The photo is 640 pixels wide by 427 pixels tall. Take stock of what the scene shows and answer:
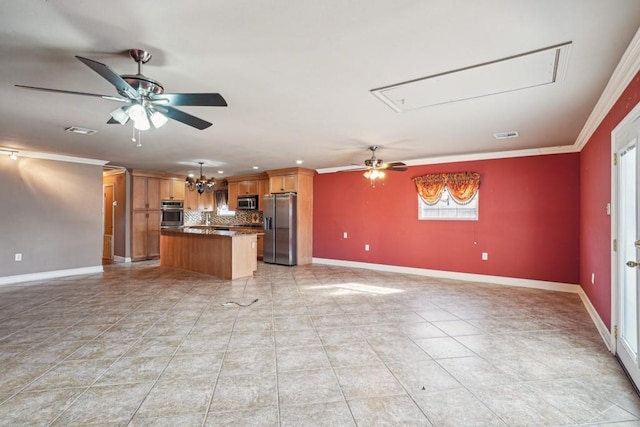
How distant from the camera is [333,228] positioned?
7.57 m

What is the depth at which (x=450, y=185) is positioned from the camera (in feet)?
19.4

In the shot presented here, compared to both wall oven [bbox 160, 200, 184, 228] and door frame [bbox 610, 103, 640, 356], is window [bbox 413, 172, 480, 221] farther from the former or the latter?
wall oven [bbox 160, 200, 184, 228]

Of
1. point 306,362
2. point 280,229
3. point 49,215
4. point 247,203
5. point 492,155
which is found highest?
point 492,155

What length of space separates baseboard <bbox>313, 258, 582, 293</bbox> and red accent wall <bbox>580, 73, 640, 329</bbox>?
527mm

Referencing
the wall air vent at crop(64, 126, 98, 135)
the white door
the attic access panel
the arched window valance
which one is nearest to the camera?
the attic access panel

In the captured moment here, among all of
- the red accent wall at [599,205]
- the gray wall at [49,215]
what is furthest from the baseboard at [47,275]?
the red accent wall at [599,205]

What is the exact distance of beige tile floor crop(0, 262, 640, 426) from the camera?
6.37 ft

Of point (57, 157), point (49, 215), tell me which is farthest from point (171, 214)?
point (57, 157)

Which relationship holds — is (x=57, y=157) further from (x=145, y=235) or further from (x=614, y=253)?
(x=614, y=253)

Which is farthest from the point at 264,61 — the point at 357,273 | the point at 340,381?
the point at 357,273

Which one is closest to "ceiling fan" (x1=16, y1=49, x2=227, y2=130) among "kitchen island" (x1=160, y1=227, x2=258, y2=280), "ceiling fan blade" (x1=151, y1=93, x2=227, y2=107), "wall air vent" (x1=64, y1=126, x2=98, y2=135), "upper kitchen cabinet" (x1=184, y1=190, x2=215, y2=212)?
"ceiling fan blade" (x1=151, y1=93, x2=227, y2=107)

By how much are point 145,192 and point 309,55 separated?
7.37 m

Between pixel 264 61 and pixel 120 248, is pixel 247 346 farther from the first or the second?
pixel 120 248

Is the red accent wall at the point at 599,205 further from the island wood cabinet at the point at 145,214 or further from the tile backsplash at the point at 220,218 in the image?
the island wood cabinet at the point at 145,214
